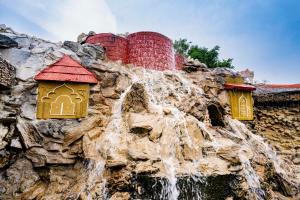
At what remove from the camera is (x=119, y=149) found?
6547mm

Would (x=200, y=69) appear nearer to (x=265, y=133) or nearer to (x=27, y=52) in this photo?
(x=265, y=133)

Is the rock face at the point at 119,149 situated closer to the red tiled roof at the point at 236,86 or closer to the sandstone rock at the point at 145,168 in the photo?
the sandstone rock at the point at 145,168

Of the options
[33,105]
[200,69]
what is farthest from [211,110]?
[33,105]

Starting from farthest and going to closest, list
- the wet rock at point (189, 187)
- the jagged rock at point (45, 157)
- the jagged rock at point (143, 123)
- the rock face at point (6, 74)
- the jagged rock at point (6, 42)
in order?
the jagged rock at point (6, 42) < the rock face at point (6, 74) < the jagged rock at point (143, 123) < the jagged rock at point (45, 157) < the wet rock at point (189, 187)

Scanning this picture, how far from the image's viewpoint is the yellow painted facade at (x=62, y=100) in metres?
7.83

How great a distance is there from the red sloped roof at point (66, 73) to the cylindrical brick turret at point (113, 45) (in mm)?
2794

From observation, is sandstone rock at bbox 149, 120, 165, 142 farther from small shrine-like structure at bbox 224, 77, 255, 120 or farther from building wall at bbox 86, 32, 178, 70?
small shrine-like structure at bbox 224, 77, 255, 120

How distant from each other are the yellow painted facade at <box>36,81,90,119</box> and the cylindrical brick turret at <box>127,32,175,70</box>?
4.00 meters

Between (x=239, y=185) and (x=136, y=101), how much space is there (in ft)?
13.9

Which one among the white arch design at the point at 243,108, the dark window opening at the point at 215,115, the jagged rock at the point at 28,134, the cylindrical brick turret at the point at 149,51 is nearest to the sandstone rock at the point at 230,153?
the dark window opening at the point at 215,115

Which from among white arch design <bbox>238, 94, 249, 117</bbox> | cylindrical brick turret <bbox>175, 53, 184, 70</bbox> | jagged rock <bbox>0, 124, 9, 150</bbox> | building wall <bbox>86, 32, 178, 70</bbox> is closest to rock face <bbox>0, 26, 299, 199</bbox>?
jagged rock <bbox>0, 124, 9, 150</bbox>

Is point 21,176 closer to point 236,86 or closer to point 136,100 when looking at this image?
point 136,100

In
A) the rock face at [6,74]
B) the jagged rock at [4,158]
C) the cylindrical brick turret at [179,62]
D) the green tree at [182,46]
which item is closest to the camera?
the jagged rock at [4,158]

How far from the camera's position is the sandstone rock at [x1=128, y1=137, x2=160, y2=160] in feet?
20.3
